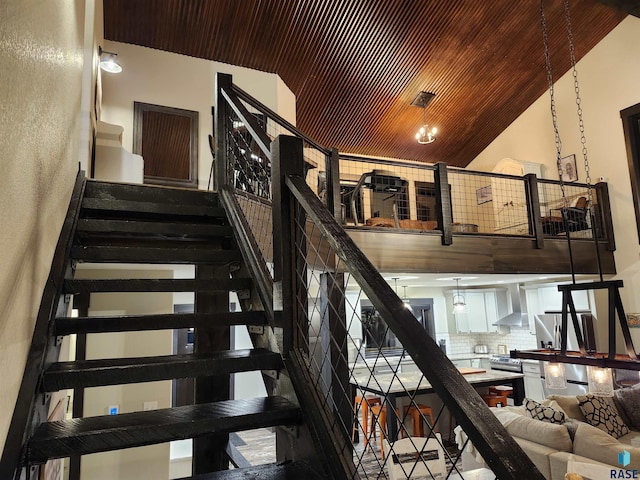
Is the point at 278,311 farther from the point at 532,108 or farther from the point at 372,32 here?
the point at 532,108

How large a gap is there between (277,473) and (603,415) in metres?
5.00

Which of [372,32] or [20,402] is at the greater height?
[372,32]

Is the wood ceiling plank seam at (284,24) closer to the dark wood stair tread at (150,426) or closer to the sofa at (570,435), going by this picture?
the sofa at (570,435)

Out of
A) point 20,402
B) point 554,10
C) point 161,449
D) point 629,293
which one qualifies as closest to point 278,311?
point 20,402

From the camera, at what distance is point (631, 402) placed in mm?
5273

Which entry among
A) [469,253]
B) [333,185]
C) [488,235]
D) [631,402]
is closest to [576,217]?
[488,235]

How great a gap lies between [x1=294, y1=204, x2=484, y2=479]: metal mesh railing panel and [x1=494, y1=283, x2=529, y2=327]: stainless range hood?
2179 millimetres

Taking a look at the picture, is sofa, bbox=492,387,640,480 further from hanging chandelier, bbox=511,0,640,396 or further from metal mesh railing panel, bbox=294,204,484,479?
metal mesh railing panel, bbox=294,204,484,479

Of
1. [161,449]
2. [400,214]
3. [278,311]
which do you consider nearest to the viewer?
[278,311]

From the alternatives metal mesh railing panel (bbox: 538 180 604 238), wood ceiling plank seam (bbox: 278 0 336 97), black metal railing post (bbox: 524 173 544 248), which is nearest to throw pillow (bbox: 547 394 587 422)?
black metal railing post (bbox: 524 173 544 248)

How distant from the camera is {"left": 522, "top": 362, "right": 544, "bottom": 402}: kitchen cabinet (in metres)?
7.76

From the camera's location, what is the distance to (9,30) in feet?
3.42

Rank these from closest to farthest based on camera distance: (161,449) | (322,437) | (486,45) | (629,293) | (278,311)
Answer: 1. (322,437)
2. (278,311)
3. (161,449)
4. (629,293)
5. (486,45)

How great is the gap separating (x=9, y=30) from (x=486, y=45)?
23.4 ft
